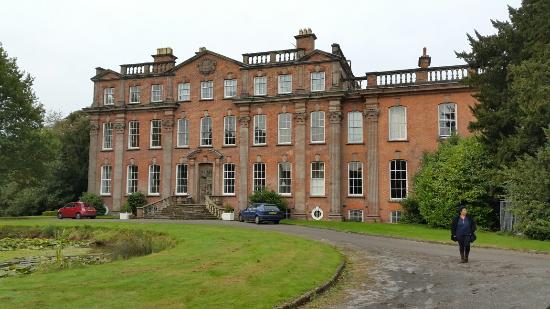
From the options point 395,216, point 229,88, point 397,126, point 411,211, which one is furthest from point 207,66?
point 411,211

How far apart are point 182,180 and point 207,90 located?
749cm

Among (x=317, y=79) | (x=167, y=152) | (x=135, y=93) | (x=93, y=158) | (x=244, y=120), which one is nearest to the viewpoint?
(x=317, y=79)

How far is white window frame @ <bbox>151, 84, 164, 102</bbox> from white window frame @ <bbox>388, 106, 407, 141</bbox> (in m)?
18.8

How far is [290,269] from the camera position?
12.7 m

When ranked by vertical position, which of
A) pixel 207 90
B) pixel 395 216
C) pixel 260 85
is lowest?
pixel 395 216

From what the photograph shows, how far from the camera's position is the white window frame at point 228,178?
38.6 metres

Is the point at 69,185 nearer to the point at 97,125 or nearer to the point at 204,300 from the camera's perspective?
the point at 97,125

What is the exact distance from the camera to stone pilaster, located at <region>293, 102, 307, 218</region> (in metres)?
36.1

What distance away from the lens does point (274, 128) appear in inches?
1494

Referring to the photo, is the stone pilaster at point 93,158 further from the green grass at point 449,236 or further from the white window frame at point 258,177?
the green grass at point 449,236

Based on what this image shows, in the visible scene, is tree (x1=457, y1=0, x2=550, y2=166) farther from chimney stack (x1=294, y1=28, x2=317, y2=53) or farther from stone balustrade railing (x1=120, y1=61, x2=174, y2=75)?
stone balustrade railing (x1=120, y1=61, x2=174, y2=75)

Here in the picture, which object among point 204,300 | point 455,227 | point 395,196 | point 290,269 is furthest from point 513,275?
point 395,196

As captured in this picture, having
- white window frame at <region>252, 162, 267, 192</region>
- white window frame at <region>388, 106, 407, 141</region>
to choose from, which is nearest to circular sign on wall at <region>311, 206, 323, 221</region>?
white window frame at <region>252, 162, 267, 192</region>

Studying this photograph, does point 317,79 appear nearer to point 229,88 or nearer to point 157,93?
point 229,88
